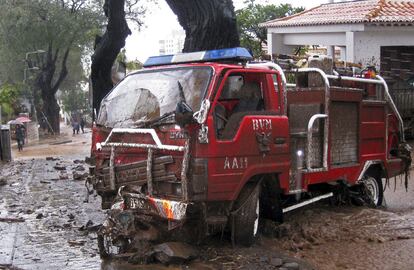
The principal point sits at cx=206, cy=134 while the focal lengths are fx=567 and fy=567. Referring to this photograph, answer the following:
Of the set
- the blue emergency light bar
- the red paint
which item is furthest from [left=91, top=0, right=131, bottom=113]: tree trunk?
the red paint

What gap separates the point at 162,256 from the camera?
19.3 feet

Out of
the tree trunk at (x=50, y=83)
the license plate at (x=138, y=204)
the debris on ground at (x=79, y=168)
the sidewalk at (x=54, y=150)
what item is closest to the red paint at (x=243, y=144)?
the license plate at (x=138, y=204)

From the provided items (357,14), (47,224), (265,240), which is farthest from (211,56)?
(357,14)

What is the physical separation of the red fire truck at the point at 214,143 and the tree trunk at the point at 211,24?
7.82ft

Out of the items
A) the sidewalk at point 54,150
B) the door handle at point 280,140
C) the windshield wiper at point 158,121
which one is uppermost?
the windshield wiper at point 158,121

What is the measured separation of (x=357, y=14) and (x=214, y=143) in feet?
49.3

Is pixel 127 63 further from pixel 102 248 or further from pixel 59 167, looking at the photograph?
pixel 102 248

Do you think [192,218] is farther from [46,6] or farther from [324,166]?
[46,6]

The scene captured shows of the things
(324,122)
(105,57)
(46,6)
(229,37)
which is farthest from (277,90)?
(46,6)

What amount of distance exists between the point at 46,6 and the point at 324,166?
3095 centimetres

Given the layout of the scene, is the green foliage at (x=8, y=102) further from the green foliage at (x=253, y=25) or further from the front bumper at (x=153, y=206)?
the front bumper at (x=153, y=206)

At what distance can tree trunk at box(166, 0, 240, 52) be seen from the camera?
10109 millimetres

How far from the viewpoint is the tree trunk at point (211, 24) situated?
398 inches

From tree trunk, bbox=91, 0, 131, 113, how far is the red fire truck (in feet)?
19.1
